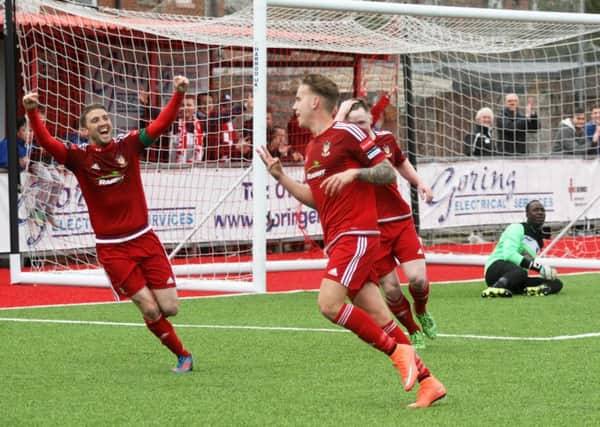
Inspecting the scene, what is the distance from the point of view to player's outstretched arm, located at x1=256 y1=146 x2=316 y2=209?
7648 millimetres

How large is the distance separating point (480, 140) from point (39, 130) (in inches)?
462

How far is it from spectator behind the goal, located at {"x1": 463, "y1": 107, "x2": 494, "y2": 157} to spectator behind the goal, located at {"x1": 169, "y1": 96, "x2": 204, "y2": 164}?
451cm

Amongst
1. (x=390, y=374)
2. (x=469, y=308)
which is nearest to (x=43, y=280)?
(x=469, y=308)

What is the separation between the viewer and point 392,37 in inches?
675

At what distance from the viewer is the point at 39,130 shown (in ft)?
31.4

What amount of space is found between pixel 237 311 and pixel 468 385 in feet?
16.2

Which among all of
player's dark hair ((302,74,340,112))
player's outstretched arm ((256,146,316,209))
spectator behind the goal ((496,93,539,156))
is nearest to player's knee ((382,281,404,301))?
player's outstretched arm ((256,146,316,209))

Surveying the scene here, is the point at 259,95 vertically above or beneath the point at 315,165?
above

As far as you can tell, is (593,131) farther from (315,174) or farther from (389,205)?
(315,174)

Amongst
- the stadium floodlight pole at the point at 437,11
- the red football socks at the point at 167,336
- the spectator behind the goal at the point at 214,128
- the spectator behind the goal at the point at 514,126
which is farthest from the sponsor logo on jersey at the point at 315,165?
the spectator behind the goal at the point at 514,126

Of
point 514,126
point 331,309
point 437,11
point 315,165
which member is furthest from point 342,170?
point 514,126

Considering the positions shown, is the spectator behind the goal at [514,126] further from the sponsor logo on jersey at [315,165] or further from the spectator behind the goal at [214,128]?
the sponsor logo on jersey at [315,165]

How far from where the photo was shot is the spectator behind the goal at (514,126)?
780 inches

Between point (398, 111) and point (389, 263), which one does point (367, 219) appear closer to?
point (389, 263)
